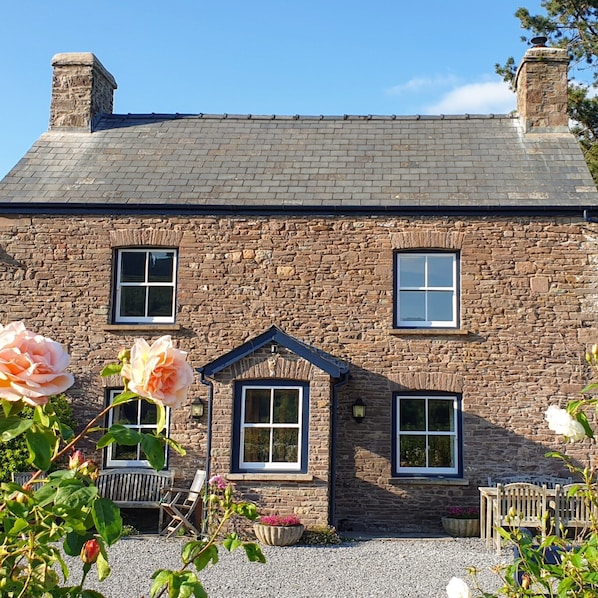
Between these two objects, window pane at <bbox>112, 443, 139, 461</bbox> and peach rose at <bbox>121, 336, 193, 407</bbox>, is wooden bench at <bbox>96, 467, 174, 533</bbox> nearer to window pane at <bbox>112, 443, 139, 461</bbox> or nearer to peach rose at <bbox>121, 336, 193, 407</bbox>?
window pane at <bbox>112, 443, 139, 461</bbox>

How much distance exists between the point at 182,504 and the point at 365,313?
15.7 feet

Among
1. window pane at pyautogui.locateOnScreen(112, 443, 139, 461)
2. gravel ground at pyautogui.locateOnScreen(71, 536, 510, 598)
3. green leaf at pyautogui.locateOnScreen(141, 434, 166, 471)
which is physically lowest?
gravel ground at pyautogui.locateOnScreen(71, 536, 510, 598)

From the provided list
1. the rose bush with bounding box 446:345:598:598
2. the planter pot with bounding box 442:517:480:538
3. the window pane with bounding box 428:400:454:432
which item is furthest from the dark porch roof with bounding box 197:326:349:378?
the rose bush with bounding box 446:345:598:598

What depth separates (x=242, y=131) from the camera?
16.7 m

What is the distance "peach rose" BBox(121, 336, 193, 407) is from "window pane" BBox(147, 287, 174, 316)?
12070 mm

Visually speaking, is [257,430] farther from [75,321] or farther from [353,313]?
[75,321]

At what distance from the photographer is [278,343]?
1275cm

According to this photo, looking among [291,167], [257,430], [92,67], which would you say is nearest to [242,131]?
[291,167]

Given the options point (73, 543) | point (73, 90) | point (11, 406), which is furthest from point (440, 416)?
point (11, 406)

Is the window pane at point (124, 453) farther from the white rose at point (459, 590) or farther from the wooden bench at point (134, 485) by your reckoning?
the white rose at point (459, 590)

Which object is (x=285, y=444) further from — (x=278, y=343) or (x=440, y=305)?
(x=440, y=305)

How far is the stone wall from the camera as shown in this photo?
13430 mm

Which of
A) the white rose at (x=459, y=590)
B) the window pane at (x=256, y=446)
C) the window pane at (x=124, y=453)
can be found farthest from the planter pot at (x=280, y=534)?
the white rose at (x=459, y=590)

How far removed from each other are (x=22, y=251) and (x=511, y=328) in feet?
30.8
